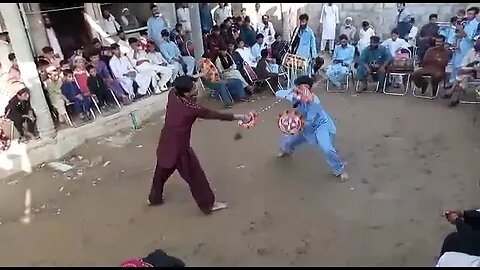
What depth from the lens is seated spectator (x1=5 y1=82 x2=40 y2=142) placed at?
23.1 ft

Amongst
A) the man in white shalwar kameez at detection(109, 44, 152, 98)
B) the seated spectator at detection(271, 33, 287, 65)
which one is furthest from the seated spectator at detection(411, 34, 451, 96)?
the man in white shalwar kameez at detection(109, 44, 152, 98)

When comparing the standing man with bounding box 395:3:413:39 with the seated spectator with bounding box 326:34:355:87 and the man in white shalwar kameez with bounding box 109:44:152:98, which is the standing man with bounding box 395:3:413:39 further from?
the man in white shalwar kameez with bounding box 109:44:152:98

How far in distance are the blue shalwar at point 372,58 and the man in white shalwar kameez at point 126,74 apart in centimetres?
400

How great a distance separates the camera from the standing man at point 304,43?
9383 millimetres

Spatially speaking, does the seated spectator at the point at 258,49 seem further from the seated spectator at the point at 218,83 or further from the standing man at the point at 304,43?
the seated spectator at the point at 218,83

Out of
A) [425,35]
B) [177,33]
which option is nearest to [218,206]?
[177,33]

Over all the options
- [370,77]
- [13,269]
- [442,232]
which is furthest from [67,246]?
[370,77]

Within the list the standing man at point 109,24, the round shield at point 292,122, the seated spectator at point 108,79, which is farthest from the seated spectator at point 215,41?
the round shield at point 292,122

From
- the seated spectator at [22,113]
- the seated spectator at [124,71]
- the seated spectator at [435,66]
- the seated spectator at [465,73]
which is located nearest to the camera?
the seated spectator at [22,113]

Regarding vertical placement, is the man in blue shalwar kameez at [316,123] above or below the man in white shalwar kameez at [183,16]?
below

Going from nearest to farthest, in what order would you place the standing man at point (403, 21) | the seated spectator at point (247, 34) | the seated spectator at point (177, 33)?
the seated spectator at point (177, 33), the seated spectator at point (247, 34), the standing man at point (403, 21)

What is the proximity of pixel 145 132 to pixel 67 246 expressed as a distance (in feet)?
10.8

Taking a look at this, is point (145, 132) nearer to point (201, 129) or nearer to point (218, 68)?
point (201, 129)

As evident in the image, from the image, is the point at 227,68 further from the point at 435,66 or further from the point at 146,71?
the point at 435,66
